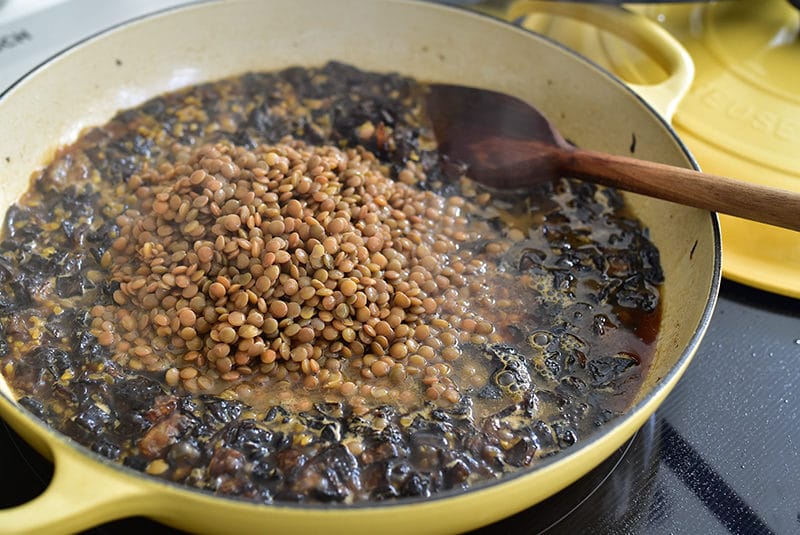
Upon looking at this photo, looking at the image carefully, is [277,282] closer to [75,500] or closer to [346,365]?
[346,365]

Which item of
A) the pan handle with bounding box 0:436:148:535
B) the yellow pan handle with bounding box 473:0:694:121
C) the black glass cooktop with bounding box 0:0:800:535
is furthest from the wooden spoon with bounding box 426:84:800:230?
the pan handle with bounding box 0:436:148:535

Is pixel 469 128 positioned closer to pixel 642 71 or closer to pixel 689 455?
pixel 642 71

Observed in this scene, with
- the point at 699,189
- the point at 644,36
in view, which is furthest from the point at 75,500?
the point at 644,36

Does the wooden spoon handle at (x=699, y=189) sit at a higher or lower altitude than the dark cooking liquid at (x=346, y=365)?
higher

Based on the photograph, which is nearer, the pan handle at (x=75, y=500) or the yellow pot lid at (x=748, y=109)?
the pan handle at (x=75, y=500)

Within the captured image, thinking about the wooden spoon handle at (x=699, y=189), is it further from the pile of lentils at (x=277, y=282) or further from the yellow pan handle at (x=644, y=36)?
the pile of lentils at (x=277, y=282)

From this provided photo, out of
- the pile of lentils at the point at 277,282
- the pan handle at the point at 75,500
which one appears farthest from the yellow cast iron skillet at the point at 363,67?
the pile of lentils at the point at 277,282

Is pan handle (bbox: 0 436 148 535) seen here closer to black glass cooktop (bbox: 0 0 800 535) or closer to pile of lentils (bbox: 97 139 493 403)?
black glass cooktop (bbox: 0 0 800 535)
